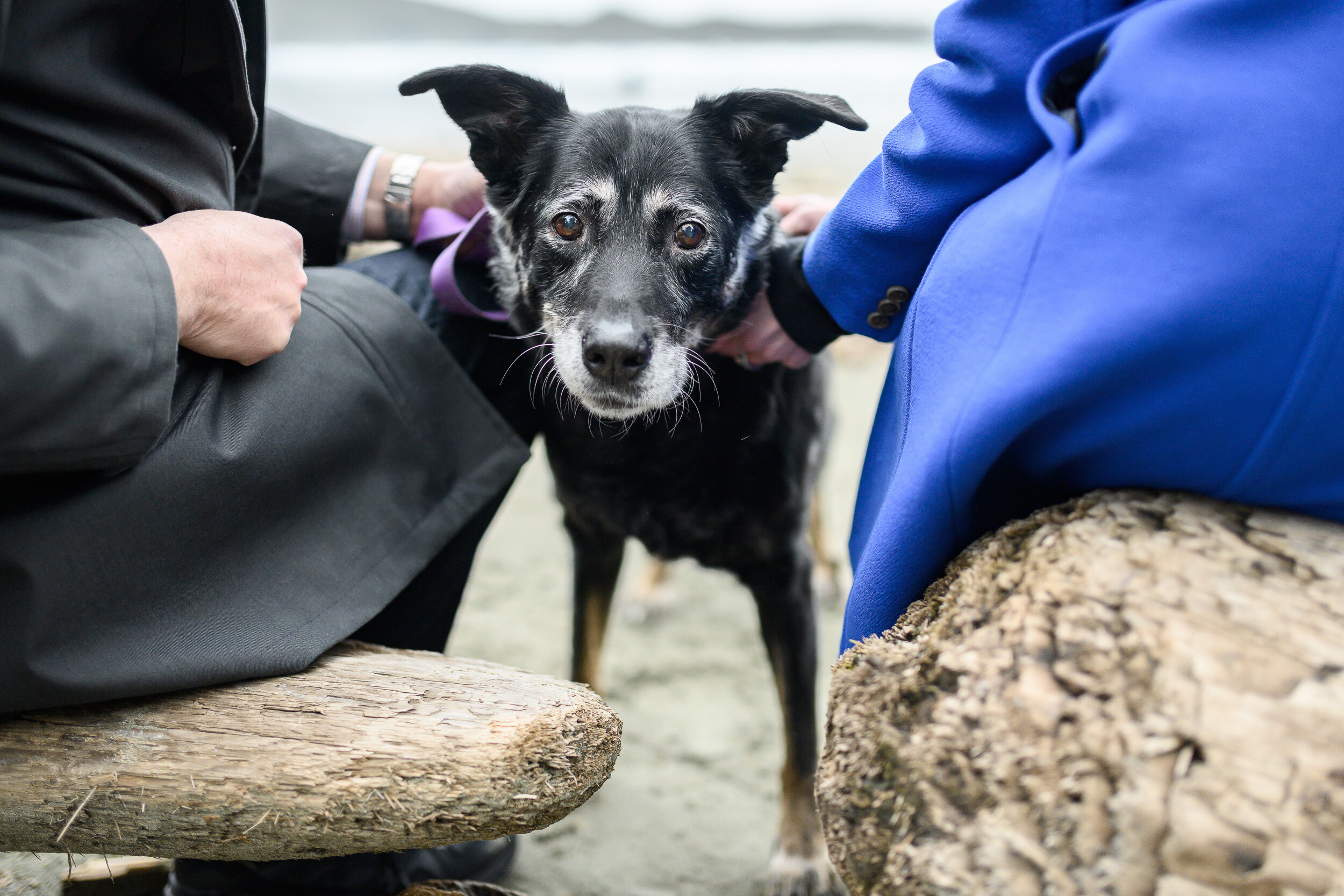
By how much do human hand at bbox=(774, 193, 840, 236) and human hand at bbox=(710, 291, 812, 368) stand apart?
29cm

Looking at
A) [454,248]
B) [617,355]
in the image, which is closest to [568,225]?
[454,248]

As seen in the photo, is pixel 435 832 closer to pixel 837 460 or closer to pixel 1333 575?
pixel 1333 575

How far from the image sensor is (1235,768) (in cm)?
90

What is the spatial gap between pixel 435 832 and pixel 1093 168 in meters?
1.25

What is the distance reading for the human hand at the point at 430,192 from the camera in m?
2.24

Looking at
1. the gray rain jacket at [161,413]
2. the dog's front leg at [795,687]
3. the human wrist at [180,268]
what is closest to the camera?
the gray rain jacket at [161,413]

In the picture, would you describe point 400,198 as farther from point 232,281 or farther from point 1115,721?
point 1115,721

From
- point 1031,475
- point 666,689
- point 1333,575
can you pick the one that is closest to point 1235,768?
point 1333,575

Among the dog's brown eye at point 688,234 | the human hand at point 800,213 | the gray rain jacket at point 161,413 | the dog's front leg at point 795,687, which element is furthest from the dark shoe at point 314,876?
the human hand at point 800,213

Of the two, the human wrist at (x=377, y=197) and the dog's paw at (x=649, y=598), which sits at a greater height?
the human wrist at (x=377, y=197)

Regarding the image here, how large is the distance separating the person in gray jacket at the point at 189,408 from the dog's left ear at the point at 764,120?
0.86 meters

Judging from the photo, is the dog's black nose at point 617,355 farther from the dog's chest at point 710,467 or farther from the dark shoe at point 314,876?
the dark shoe at point 314,876

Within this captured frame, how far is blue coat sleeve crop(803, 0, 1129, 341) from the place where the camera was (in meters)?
1.29

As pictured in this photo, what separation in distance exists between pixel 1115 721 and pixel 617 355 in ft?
3.66
